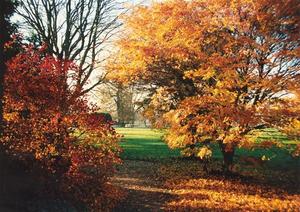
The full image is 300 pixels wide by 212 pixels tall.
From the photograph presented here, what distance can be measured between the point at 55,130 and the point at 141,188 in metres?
6.21

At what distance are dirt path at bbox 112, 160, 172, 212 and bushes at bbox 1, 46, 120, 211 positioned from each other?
152cm

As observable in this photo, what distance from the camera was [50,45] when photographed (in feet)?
81.3

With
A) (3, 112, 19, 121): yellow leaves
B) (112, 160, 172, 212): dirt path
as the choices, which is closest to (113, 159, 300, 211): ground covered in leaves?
(112, 160, 172, 212): dirt path

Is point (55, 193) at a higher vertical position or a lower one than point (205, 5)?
lower

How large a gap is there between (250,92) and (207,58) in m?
2.36

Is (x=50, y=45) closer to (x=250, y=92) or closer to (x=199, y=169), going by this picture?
(x=199, y=169)

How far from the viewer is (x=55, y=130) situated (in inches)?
472

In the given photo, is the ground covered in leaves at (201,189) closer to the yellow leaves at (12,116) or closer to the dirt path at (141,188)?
the dirt path at (141,188)

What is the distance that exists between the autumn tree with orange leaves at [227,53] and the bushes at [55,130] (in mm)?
4231

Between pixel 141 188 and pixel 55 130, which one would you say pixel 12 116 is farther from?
pixel 141 188

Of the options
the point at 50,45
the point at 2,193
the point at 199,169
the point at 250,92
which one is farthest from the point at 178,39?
the point at 50,45

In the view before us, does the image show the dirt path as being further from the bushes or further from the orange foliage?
the bushes

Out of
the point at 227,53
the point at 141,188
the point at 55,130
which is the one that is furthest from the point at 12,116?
the point at 227,53

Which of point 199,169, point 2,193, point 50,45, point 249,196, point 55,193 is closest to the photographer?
point 2,193
